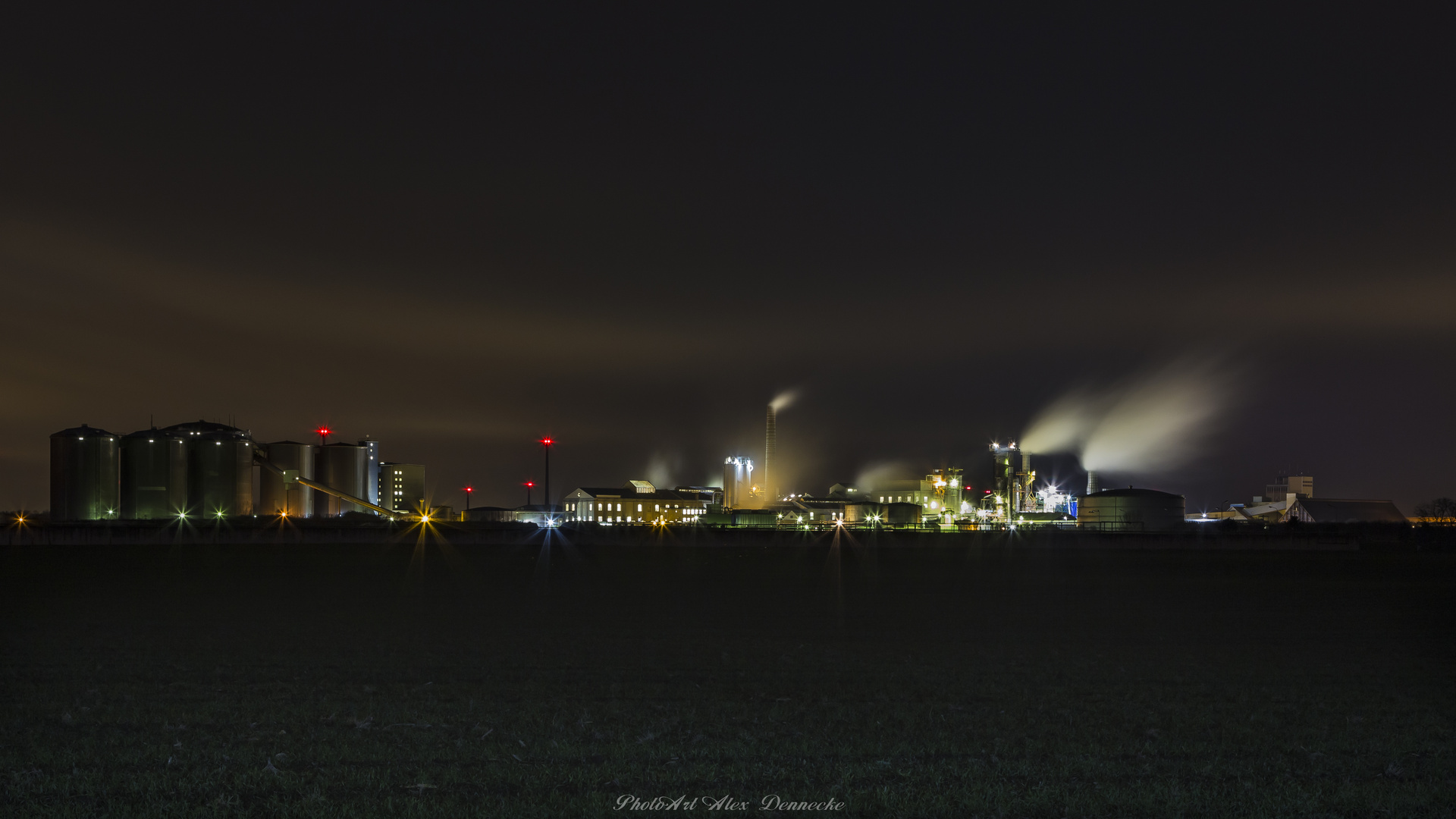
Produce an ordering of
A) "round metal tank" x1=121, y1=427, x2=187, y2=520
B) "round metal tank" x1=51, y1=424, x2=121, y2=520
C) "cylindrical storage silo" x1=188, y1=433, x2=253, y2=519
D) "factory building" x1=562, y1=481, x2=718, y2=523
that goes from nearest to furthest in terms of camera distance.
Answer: "round metal tank" x1=51, y1=424, x2=121, y2=520
"round metal tank" x1=121, y1=427, x2=187, y2=520
"cylindrical storage silo" x1=188, y1=433, x2=253, y2=519
"factory building" x1=562, y1=481, x2=718, y2=523

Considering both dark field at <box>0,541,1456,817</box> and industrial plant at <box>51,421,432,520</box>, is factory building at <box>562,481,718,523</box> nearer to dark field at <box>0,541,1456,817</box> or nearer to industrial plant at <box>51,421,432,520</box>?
industrial plant at <box>51,421,432,520</box>

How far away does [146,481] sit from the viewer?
327 feet

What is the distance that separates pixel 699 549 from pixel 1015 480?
106141mm

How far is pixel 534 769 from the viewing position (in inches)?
385

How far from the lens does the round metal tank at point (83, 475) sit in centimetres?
9750

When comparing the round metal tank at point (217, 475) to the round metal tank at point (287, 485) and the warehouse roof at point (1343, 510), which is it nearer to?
the round metal tank at point (287, 485)

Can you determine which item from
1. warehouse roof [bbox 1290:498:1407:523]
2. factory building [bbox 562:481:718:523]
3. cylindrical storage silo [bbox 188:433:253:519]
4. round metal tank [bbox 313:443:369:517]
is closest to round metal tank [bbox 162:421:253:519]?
cylindrical storage silo [bbox 188:433:253:519]

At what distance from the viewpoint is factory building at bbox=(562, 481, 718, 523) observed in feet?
522

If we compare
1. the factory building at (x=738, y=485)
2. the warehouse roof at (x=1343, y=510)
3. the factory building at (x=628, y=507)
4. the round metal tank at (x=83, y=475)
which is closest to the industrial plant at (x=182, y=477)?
the round metal tank at (x=83, y=475)

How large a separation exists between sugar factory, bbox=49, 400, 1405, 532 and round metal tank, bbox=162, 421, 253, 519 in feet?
0.34

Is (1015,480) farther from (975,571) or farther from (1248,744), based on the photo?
(1248,744)

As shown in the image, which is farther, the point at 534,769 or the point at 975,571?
the point at 975,571

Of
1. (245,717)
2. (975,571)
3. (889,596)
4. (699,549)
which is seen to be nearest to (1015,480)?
(699,549)

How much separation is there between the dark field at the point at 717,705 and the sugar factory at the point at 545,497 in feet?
243
